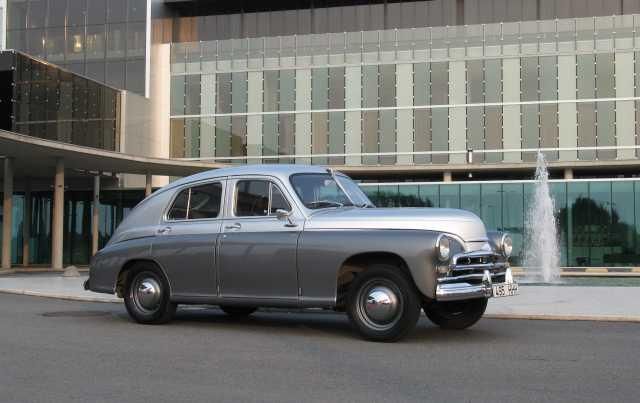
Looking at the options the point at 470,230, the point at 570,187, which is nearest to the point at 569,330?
the point at 470,230

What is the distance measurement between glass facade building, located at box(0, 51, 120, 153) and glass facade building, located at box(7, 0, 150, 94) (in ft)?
12.1

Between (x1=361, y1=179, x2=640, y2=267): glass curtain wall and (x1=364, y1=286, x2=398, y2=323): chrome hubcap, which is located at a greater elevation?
(x1=361, y1=179, x2=640, y2=267): glass curtain wall

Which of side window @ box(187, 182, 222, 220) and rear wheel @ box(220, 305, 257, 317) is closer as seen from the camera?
side window @ box(187, 182, 222, 220)

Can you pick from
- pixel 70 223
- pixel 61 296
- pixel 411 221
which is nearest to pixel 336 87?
pixel 70 223

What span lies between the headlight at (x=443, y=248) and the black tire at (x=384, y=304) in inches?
17.8

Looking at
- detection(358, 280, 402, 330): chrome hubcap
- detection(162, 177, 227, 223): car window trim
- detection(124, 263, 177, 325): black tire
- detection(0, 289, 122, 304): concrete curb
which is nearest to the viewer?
detection(358, 280, 402, 330): chrome hubcap

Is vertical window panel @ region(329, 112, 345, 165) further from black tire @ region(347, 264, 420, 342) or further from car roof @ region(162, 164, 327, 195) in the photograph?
black tire @ region(347, 264, 420, 342)

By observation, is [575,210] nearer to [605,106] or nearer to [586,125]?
[586,125]

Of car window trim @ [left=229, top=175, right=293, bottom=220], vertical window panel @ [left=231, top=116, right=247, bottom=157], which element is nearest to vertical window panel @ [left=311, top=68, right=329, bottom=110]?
vertical window panel @ [left=231, top=116, right=247, bottom=157]

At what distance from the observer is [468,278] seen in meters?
8.31

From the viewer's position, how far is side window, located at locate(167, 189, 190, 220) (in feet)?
33.6

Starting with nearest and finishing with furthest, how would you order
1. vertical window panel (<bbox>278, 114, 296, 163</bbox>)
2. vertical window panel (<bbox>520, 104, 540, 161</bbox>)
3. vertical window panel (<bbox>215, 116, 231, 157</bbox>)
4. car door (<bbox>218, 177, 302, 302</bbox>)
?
car door (<bbox>218, 177, 302, 302</bbox>), vertical window panel (<bbox>520, 104, 540, 161</bbox>), vertical window panel (<bbox>278, 114, 296, 163</bbox>), vertical window panel (<bbox>215, 116, 231, 157</bbox>)

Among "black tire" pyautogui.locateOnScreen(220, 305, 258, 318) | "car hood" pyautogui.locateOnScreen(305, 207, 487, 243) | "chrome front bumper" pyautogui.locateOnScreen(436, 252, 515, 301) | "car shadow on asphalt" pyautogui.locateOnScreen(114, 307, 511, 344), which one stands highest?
"car hood" pyautogui.locateOnScreen(305, 207, 487, 243)

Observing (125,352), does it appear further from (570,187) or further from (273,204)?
(570,187)
